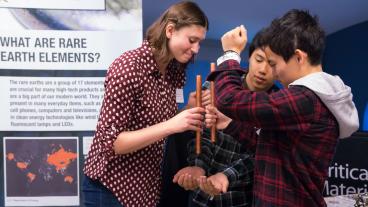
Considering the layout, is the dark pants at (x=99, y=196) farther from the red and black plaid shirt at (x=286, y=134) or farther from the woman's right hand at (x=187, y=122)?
the red and black plaid shirt at (x=286, y=134)

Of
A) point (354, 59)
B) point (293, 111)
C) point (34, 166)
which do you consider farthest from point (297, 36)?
point (354, 59)

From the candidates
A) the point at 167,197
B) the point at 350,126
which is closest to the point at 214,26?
the point at 167,197

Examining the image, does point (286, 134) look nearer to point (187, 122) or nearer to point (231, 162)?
point (187, 122)

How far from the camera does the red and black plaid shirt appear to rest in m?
1.10

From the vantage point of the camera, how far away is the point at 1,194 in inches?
80.0

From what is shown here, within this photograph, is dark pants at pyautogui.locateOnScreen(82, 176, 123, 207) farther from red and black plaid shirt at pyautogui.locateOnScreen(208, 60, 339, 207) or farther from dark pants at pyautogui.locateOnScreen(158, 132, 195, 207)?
red and black plaid shirt at pyautogui.locateOnScreen(208, 60, 339, 207)

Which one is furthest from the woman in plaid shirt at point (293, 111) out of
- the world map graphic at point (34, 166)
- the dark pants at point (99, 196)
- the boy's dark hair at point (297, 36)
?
the world map graphic at point (34, 166)

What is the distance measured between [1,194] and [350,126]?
59.9 inches

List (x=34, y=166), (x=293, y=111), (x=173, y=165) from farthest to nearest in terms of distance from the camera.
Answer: (x=34, y=166), (x=173, y=165), (x=293, y=111)

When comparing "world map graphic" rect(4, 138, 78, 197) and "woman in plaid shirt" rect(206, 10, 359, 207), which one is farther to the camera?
"world map graphic" rect(4, 138, 78, 197)

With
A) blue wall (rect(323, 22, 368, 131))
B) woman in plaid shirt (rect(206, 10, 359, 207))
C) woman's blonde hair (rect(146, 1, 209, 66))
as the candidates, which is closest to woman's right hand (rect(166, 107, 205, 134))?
woman in plaid shirt (rect(206, 10, 359, 207))

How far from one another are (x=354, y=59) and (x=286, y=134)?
530 centimetres

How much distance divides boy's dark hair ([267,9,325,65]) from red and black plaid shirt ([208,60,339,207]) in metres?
0.10

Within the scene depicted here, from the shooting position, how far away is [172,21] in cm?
140
